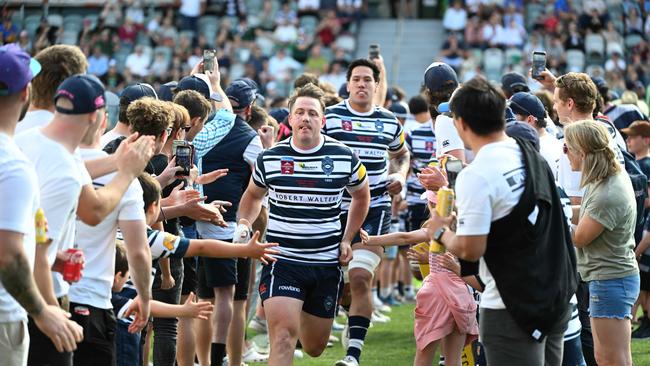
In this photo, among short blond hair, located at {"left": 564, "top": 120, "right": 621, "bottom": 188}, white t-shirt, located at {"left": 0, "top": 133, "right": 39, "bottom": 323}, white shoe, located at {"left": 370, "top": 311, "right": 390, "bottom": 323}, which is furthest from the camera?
white shoe, located at {"left": 370, "top": 311, "right": 390, "bottom": 323}

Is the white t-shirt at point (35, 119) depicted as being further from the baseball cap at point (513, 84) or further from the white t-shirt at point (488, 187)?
the baseball cap at point (513, 84)

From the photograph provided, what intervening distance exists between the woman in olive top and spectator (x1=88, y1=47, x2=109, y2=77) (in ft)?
64.9

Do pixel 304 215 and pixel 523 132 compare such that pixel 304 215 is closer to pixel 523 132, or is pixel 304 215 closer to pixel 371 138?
pixel 371 138

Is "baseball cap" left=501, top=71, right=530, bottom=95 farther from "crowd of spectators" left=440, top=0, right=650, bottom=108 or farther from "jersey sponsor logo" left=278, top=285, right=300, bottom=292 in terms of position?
"crowd of spectators" left=440, top=0, right=650, bottom=108

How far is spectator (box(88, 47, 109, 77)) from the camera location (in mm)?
25609

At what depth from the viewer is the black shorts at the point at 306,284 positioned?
24.7 feet

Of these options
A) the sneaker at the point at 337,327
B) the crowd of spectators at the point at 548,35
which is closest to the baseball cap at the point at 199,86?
the sneaker at the point at 337,327

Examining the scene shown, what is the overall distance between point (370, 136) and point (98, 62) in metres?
17.8

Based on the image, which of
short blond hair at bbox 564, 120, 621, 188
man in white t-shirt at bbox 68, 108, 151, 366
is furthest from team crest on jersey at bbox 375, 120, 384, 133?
man in white t-shirt at bbox 68, 108, 151, 366

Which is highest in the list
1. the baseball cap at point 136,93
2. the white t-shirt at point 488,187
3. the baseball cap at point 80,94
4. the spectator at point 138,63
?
the baseball cap at point 80,94

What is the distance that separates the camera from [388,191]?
911 centimetres

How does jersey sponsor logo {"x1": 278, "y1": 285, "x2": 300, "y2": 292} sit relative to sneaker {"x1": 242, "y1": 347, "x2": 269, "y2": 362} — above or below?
above

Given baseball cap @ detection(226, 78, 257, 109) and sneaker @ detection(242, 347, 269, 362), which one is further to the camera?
sneaker @ detection(242, 347, 269, 362)

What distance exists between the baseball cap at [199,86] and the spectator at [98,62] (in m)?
17.1
